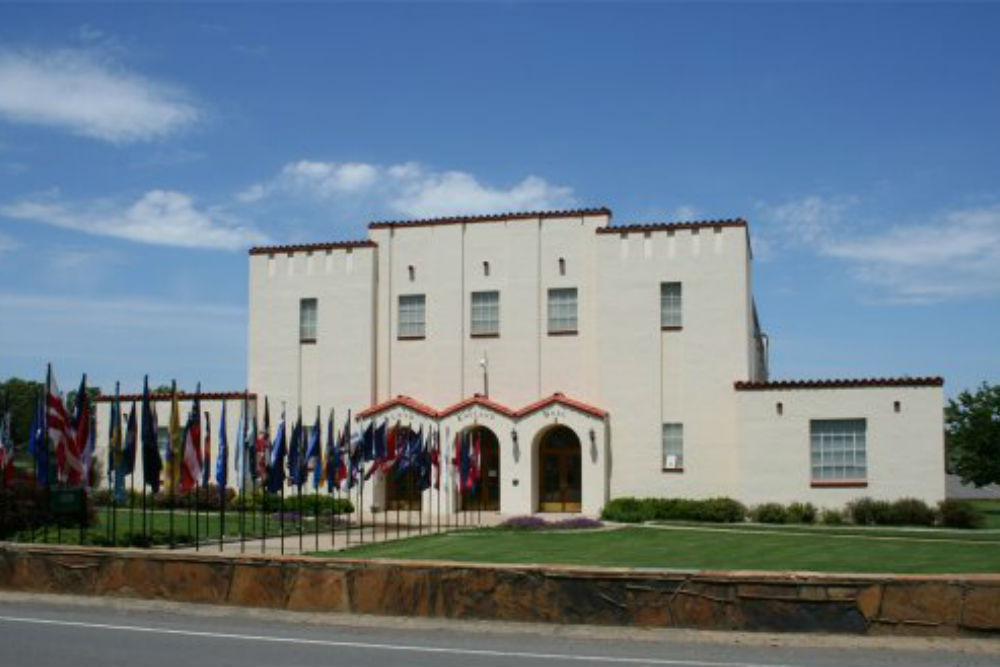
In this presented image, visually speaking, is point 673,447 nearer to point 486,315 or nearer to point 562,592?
point 486,315

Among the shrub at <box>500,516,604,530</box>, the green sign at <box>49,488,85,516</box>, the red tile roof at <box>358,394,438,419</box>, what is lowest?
the shrub at <box>500,516,604,530</box>

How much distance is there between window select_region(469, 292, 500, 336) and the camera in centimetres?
4009

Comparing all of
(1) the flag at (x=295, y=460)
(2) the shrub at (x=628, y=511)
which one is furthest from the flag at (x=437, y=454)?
(1) the flag at (x=295, y=460)

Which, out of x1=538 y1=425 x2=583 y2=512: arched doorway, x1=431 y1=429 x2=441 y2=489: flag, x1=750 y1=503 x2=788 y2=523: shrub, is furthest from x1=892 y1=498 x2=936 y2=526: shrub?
x1=431 y1=429 x2=441 y2=489: flag

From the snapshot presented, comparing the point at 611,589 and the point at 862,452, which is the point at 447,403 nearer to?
the point at 862,452

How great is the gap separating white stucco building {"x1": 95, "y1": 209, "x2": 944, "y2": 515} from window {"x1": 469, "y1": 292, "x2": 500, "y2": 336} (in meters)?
0.05

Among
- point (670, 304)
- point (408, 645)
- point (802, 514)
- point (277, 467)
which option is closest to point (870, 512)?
point (802, 514)

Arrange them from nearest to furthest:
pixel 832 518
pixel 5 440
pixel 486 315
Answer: pixel 5 440, pixel 832 518, pixel 486 315

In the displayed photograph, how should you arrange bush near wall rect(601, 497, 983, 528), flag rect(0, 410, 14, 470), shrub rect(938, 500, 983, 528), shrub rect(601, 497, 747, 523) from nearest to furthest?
flag rect(0, 410, 14, 470) → shrub rect(938, 500, 983, 528) → bush near wall rect(601, 497, 983, 528) → shrub rect(601, 497, 747, 523)

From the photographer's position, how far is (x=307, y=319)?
1667 inches

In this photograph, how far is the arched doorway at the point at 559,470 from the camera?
38438 millimetres

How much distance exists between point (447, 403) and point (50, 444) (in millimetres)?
19717

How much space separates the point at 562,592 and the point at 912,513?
24.1 m

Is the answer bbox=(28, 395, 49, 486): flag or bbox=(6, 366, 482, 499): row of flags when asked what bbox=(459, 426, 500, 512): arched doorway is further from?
bbox=(28, 395, 49, 486): flag
